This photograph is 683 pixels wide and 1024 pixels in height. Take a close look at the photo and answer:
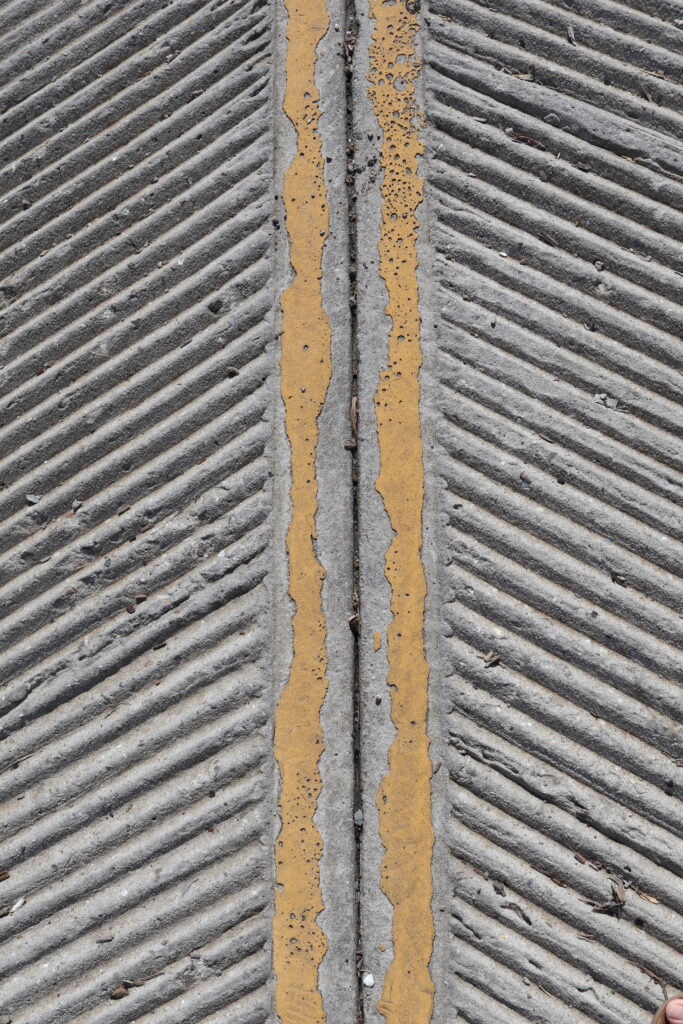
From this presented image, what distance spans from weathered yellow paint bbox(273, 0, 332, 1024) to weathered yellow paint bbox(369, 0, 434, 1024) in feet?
0.56

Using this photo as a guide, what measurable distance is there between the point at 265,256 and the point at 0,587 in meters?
1.20

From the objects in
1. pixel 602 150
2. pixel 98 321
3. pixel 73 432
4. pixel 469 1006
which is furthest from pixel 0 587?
pixel 602 150

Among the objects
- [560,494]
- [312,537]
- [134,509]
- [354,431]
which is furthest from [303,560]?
[560,494]

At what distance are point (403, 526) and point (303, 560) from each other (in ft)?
0.89

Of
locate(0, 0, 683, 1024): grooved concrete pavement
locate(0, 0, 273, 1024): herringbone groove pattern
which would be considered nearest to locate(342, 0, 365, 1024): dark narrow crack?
locate(0, 0, 683, 1024): grooved concrete pavement

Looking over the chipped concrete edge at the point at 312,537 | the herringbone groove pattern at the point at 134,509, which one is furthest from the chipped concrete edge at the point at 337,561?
the herringbone groove pattern at the point at 134,509

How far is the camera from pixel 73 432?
7.91ft

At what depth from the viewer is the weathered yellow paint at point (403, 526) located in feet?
6.44

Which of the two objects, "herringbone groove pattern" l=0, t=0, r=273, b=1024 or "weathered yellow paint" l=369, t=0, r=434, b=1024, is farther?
"herringbone groove pattern" l=0, t=0, r=273, b=1024

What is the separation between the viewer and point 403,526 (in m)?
2.17

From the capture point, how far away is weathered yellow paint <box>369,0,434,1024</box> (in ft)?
6.44

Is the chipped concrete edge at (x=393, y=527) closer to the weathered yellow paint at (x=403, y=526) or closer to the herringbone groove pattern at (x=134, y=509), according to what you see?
the weathered yellow paint at (x=403, y=526)

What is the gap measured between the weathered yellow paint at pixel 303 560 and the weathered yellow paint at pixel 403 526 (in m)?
0.17

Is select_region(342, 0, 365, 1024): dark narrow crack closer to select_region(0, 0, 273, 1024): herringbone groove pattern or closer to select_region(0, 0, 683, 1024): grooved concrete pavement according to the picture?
select_region(0, 0, 683, 1024): grooved concrete pavement
